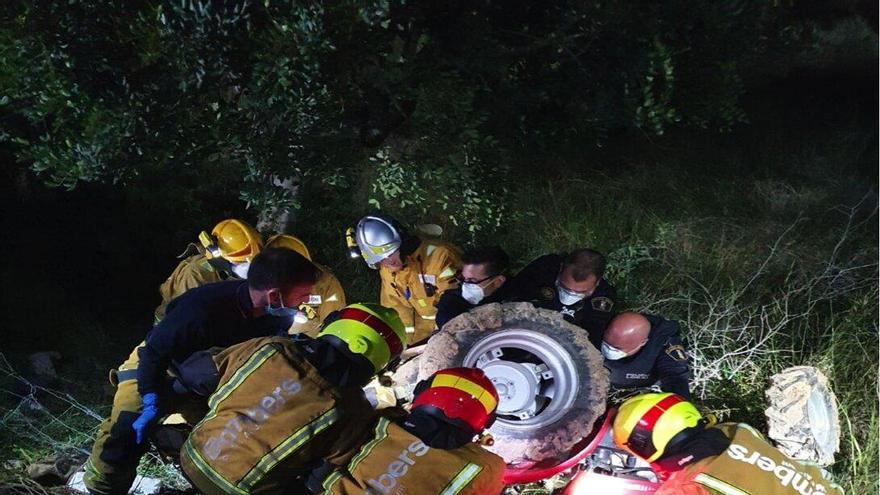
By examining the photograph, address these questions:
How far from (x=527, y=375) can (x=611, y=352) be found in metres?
0.97

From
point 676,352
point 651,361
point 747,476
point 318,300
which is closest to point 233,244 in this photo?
point 318,300

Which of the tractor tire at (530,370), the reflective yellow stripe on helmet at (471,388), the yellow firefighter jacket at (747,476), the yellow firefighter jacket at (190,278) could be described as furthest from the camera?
the yellow firefighter jacket at (190,278)

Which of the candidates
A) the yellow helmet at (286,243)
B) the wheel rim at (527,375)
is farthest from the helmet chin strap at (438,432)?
the yellow helmet at (286,243)

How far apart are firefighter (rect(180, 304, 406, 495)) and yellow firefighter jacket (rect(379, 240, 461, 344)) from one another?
1882 millimetres

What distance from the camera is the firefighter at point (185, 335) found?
3.07m

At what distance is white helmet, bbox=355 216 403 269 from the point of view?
4.24 m

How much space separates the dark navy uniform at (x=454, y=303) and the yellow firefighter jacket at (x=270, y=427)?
64.5 inches

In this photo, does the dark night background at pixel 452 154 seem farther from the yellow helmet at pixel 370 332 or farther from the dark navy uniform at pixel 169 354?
the yellow helmet at pixel 370 332

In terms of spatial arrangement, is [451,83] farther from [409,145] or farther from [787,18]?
[787,18]

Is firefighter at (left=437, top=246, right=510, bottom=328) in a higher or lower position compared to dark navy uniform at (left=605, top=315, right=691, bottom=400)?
higher

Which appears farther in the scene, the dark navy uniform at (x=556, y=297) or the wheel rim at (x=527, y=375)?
the dark navy uniform at (x=556, y=297)

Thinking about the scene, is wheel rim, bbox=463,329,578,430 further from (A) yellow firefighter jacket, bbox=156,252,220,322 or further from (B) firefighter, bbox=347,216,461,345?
(A) yellow firefighter jacket, bbox=156,252,220,322

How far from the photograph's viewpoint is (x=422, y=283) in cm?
445

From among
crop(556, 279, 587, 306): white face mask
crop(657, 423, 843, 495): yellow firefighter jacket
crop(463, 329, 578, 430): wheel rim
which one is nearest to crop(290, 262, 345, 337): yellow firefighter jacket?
crop(556, 279, 587, 306): white face mask
